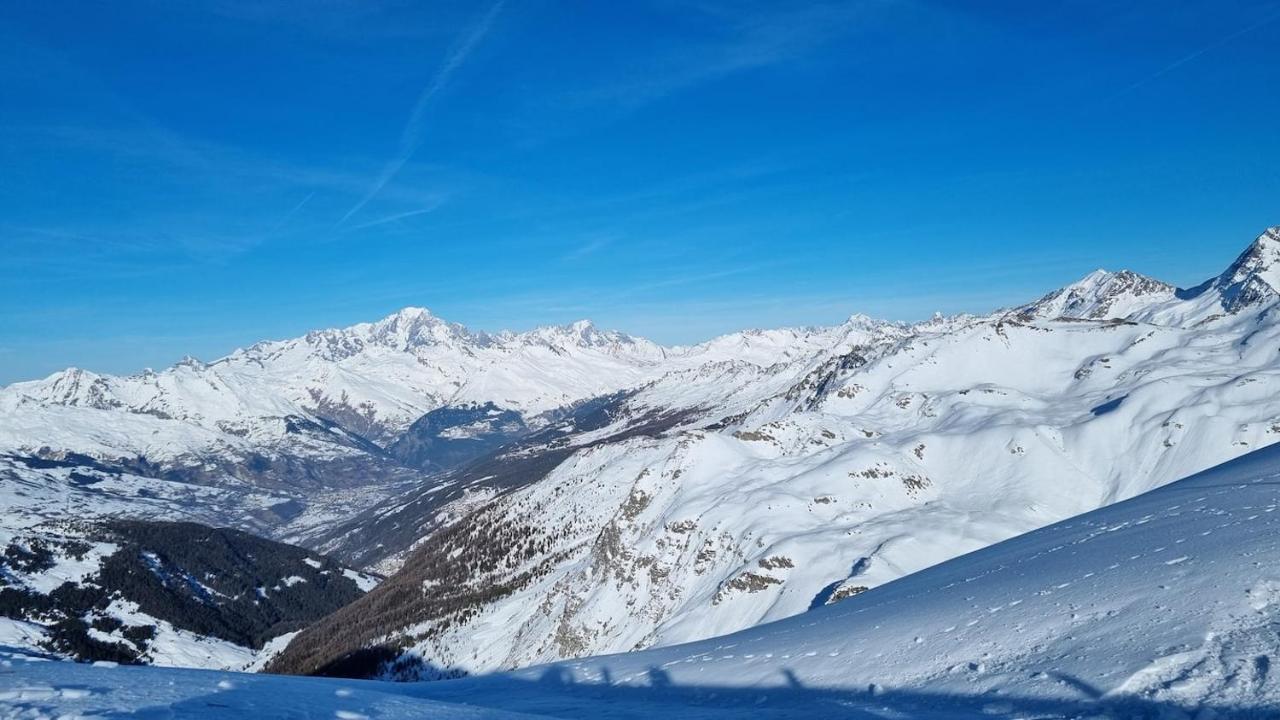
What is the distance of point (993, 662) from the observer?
10969 millimetres

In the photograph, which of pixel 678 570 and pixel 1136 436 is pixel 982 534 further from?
pixel 1136 436

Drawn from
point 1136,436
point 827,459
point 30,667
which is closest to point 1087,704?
point 30,667

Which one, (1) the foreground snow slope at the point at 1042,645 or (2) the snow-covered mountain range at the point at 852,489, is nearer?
(1) the foreground snow slope at the point at 1042,645

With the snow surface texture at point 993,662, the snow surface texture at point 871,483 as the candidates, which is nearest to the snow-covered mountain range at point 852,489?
the snow surface texture at point 871,483

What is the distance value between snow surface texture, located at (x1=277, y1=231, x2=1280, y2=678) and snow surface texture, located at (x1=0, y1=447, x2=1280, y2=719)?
33.2 meters

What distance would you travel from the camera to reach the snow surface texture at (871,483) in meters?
59.9

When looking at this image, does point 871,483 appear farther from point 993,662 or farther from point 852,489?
point 993,662

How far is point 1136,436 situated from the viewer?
7806 cm

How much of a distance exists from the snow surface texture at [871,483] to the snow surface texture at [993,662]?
109ft

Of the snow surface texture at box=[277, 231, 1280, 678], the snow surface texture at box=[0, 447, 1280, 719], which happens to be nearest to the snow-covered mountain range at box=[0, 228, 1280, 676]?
the snow surface texture at box=[277, 231, 1280, 678]

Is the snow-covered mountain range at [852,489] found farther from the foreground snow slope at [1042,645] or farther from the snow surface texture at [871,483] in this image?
the foreground snow slope at [1042,645]

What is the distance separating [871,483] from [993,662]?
214ft

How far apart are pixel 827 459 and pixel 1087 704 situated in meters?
74.2

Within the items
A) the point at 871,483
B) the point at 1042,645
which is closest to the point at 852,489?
the point at 871,483
